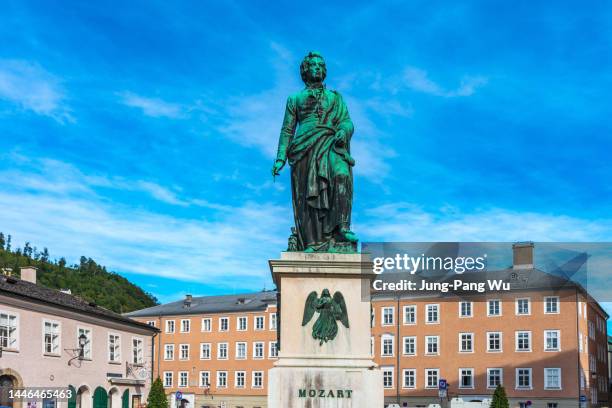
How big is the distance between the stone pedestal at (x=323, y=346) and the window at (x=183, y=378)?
89681 millimetres

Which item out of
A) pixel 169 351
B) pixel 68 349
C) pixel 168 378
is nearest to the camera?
pixel 68 349

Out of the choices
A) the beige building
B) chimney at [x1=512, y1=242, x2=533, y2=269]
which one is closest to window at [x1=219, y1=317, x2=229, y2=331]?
the beige building

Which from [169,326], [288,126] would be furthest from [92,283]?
[288,126]

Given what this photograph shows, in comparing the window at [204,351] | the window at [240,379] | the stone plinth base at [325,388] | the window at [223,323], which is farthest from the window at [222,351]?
the stone plinth base at [325,388]

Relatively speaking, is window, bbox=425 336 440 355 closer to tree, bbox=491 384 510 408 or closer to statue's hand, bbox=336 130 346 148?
tree, bbox=491 384 510 408

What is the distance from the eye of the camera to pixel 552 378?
253 ft

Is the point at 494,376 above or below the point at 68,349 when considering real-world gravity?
below

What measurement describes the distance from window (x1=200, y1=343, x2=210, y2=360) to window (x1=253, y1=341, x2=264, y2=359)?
624 cm

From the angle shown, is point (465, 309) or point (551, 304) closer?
point (551, 304)

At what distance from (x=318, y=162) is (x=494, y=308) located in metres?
72.2

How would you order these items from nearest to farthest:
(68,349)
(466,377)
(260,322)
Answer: (68,349) < (466,377) < (260,322)

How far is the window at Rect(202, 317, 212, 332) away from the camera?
97.8 metres

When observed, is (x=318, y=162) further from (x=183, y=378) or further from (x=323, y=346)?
(x=183, y=378)

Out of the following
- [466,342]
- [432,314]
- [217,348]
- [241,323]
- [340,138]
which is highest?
[340,138]
